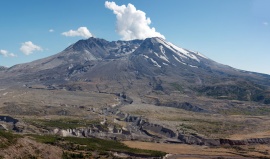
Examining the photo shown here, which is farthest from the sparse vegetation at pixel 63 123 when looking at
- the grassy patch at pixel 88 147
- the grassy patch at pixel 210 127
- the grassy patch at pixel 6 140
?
the grassy patch at pixel 6 140

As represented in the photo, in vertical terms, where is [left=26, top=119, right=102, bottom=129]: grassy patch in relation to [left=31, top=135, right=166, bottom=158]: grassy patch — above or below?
above

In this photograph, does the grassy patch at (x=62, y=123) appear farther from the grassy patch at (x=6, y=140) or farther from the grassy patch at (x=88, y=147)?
Answer: the grassy patch at (x=6, y=140)

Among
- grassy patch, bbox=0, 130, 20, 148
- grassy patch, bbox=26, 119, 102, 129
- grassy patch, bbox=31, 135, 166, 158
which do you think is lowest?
grassy patch, bbox=31, 135, 166, 158

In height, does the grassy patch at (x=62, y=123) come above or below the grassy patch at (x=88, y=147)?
above

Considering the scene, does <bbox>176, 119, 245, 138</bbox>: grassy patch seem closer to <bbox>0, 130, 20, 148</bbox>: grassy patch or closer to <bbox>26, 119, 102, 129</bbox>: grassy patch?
<bbox>26, 119, 102, 129</bbox>: grassy patch

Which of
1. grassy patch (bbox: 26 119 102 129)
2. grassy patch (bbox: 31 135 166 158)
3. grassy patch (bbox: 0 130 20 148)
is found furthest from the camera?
grassy patch (bbox: 26 119 102 129)

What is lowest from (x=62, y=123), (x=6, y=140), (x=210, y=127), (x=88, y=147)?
(x=88, y=147)

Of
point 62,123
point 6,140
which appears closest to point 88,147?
point 6,140

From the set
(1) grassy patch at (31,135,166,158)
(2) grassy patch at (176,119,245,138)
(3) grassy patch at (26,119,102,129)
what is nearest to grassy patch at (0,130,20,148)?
(1) grassy patch at (31,135,166,158)

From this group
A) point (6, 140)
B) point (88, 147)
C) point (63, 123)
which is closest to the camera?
point (6, 140)

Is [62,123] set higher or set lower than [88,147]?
higher

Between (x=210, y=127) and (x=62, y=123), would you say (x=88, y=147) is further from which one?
(x=210, y=127)
